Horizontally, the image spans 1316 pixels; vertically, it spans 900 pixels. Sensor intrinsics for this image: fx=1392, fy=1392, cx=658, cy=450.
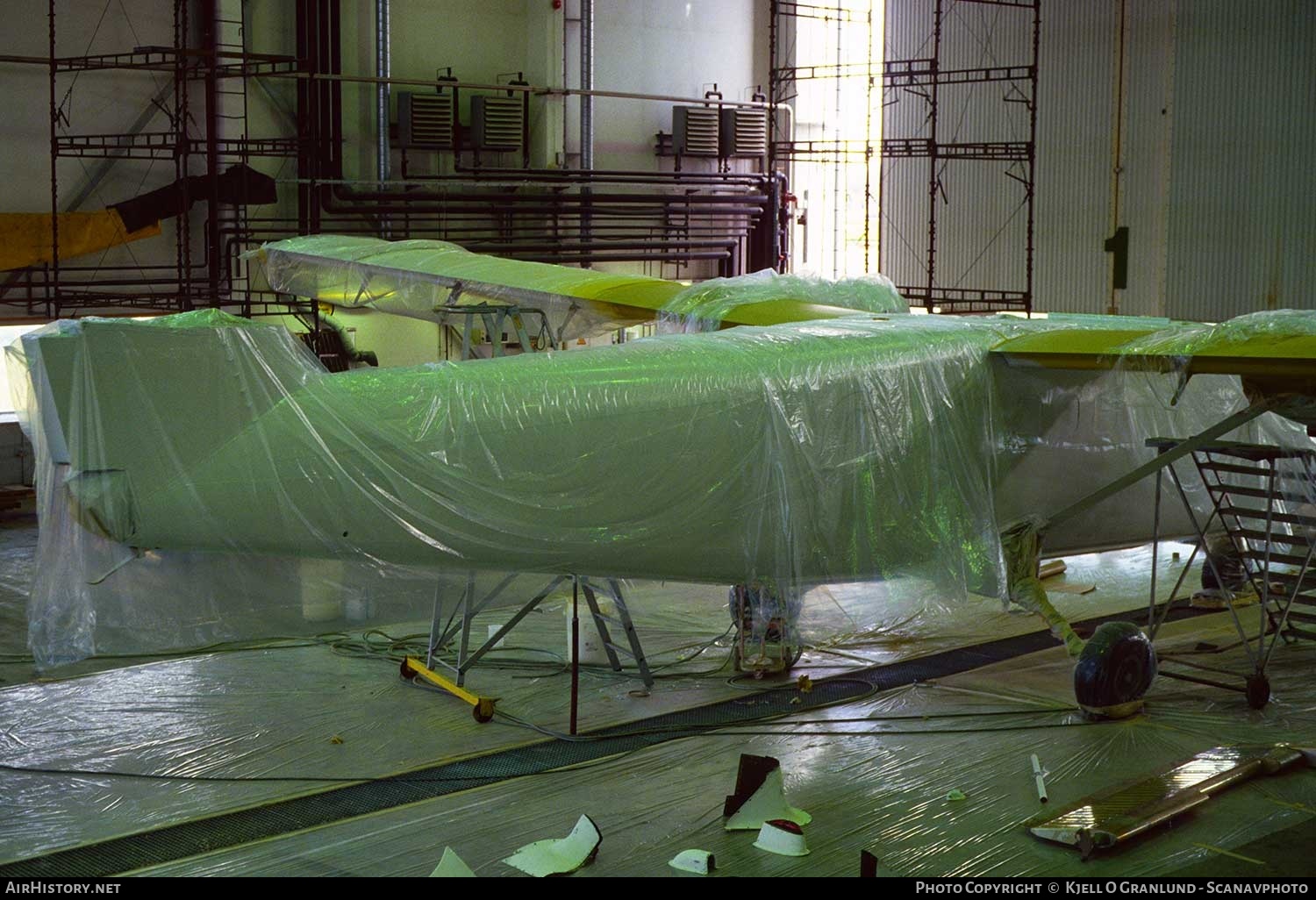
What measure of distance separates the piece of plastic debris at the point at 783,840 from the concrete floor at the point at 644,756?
2.7 inches

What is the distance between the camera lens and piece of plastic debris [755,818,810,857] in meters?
6.82

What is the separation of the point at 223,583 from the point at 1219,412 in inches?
278

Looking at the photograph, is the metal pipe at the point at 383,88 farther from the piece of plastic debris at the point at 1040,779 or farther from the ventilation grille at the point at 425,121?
the piece of plastic debris at the point at 1040,779

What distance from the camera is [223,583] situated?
20.5 feet

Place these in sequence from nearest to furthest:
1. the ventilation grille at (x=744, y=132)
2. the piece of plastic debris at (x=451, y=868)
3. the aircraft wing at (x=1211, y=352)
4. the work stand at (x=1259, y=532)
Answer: the piece of plastic debris at (x=451, y=868)
the aircraft wing at (x=1211, y=352)
the work stand at (x=1259, y=532)
the ventilation grille at (x=744, y=132)

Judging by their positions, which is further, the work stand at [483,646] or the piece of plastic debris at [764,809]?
the work stand at [483,646]

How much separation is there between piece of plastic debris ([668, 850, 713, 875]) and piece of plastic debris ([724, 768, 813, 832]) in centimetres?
42

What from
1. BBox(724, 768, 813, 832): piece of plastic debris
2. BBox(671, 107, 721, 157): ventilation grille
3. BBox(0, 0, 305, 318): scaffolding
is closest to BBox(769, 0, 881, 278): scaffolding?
BBox(671, 107, 721, 157): ventilation grille

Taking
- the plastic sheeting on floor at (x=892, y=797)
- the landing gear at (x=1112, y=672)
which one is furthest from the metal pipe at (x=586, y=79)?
the landing gear at (x=1112, y=672)

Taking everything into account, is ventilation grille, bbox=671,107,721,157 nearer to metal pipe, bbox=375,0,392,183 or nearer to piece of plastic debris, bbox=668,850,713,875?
metal pipe, bbox=375,0,392,183

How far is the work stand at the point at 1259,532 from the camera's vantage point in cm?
913

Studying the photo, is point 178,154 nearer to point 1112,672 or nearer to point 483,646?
point 483,646

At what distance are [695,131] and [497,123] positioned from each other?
3.70 metres

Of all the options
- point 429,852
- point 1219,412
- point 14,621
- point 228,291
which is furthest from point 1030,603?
point 228,291
